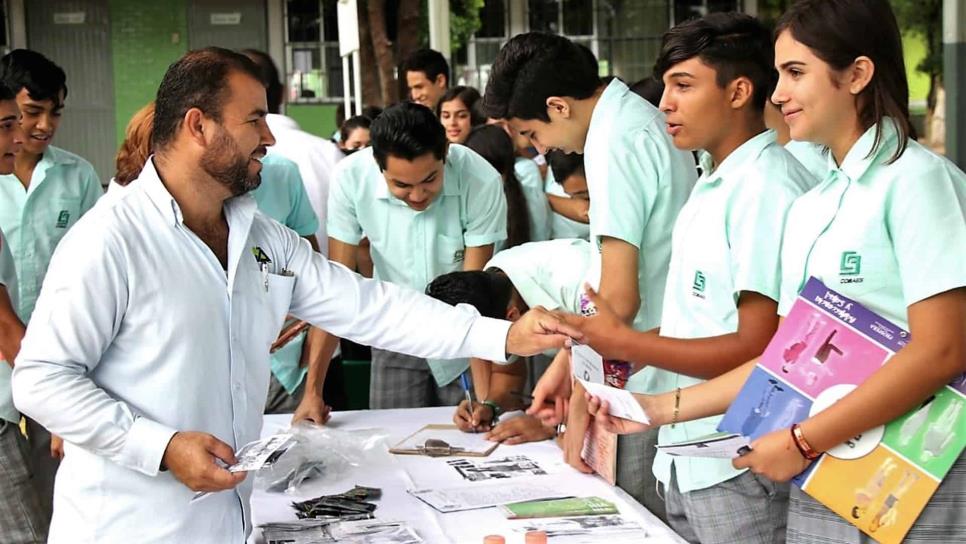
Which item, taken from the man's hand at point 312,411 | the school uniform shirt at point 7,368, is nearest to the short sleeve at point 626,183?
the man's hand at point 312,411

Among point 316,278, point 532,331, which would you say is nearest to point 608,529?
point 532,331

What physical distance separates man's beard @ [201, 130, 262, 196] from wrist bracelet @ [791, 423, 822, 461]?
1080 millimetres

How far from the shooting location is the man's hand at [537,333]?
2.38 metres

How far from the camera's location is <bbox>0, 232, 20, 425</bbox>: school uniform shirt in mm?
3008

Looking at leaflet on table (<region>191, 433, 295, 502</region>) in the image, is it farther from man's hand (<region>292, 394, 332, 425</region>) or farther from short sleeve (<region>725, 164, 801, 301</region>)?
man's hand (<region>292, 394, 332, 425</region>)

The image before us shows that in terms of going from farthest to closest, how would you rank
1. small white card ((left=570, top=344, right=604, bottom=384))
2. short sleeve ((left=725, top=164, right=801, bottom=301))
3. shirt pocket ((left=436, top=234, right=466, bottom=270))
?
shirt pocket ((left=436, top=234, right=466, bottom=270))
small white card ((left=570, top=344, right=604, bottom=384))
short sleeve ((left=725, top=164, right=801, bottom=301))

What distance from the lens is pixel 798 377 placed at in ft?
5.99

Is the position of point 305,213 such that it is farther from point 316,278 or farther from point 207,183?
point 207,183

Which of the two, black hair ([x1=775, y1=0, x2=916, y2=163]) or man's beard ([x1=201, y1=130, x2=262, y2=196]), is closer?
black hair ([x1=775, y1=0, x2=916, y2=163])

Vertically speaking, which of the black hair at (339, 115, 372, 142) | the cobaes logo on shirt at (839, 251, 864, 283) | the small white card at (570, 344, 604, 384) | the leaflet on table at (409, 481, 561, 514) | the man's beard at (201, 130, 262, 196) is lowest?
the leaflet on table at (409, 481, 561, 514)

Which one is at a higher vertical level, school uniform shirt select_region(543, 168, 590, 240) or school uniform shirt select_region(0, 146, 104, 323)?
school uniform shirt select_region(0, 146, 104, 323)

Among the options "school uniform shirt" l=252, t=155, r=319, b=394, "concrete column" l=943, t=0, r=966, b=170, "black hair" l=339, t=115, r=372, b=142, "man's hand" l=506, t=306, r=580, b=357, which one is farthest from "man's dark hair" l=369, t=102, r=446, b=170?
"concrete column" l=943, t=0, r=966, b=170

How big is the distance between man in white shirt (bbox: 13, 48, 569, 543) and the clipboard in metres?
0.84

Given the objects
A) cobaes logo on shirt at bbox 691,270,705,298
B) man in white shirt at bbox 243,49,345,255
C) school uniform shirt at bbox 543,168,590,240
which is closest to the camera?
cobaes logo on shirt at bbox 691,270,705,298
